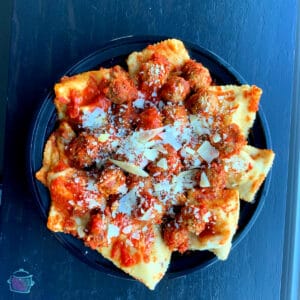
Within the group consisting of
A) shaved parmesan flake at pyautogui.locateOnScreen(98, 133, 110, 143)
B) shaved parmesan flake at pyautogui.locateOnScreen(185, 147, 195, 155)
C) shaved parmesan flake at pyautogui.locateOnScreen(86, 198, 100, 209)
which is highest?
shaved parmesan flake at pyautogui.locateOnScreen(98, 133, 110, 143)

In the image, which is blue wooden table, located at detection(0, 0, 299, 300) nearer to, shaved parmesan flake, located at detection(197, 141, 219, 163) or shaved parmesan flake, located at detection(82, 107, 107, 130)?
shaved parmesan flake, located at detection(82, 107, 107, 130)

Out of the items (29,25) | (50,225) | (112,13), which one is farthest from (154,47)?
(50,225)

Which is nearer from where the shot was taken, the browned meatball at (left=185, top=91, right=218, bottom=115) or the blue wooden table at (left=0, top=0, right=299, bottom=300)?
the browned meatball at (left=185, top=91, right=218, bottom=115)

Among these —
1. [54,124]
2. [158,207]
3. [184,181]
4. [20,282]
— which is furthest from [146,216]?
[20,282]

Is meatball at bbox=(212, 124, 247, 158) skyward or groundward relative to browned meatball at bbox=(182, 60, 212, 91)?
groundward

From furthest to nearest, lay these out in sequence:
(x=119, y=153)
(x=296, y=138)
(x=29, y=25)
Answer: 1. (x=296, y=138)
2. (x=29, y=25)
3. (x=119, y=153)

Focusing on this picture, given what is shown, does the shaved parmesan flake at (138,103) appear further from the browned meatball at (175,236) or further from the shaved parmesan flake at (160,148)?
the browned meatball at (175,236)

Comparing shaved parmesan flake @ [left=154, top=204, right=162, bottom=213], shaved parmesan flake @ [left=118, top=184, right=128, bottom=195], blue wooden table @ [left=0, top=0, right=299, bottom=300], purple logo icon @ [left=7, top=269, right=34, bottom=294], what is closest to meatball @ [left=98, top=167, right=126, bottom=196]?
shaved parmesan flake @ [left=118, top=184, right=128, bottom=195]

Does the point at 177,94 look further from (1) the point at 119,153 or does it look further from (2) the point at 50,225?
(2) the point at 50,225
